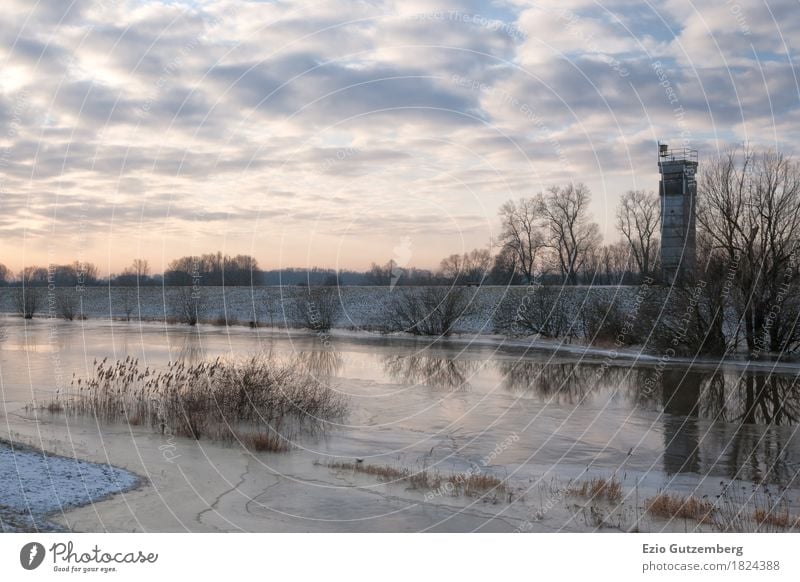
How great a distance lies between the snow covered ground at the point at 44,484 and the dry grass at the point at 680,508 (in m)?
8.95

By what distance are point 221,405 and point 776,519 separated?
1355 cm

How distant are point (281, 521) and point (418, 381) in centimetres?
1750

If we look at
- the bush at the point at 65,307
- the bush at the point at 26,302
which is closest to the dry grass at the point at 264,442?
the bush at the point at 65,307

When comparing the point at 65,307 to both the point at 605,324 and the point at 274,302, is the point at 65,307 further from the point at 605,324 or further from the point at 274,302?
the point at 605,324

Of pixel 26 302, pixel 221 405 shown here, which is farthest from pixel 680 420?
pixel 26 302

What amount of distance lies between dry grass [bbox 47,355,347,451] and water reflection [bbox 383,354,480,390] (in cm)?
719

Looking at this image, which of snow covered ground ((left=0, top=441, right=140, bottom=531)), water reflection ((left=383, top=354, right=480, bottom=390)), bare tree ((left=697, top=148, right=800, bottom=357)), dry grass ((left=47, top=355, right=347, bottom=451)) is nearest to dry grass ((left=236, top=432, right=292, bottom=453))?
dry grass ((left=47, top=355, right=347, bottom=451))

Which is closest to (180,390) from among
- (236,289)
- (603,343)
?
(603,343)

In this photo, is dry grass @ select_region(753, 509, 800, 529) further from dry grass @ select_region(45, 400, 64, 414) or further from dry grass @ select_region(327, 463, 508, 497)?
dry grass @ select_region(45, 400, 64, 414)

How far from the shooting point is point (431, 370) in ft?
104

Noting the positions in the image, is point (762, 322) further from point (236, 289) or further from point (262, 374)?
point (236, 289)

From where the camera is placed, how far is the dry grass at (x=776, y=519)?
1100cm

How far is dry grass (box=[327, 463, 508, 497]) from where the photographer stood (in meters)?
12.9

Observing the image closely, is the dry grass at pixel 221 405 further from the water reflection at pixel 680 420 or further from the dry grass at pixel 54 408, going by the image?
the water reflection at pixel 680 420
